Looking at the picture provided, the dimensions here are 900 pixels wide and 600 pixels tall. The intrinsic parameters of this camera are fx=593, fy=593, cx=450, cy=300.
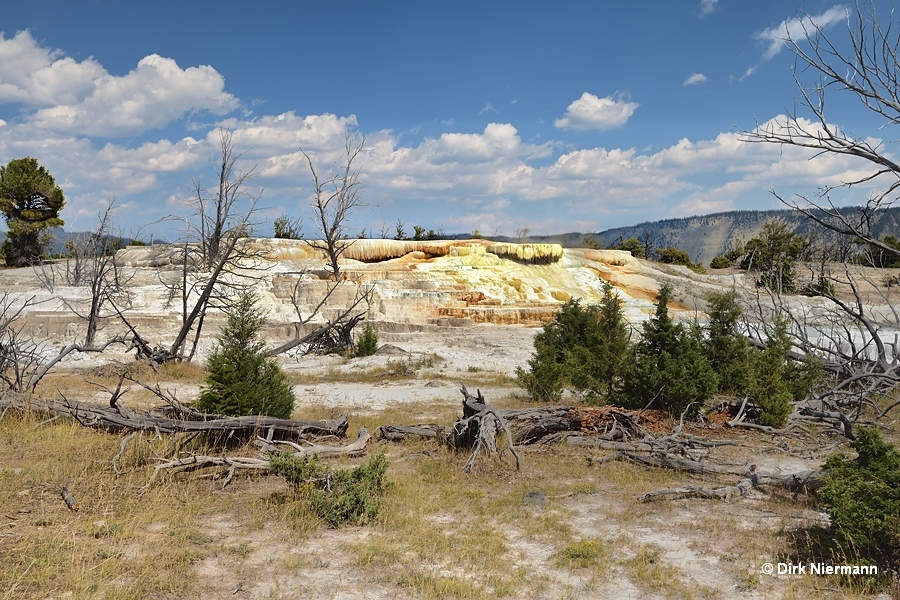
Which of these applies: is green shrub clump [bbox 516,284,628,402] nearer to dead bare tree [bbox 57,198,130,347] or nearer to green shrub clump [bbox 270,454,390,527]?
green shrub clump [bbox 270,454,390,527]

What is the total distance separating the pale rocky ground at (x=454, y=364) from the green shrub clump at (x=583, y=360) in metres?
1.21

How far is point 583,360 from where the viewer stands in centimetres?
1207

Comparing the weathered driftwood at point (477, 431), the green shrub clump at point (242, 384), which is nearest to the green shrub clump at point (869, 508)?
the weathered driftwood at point (477, 431)

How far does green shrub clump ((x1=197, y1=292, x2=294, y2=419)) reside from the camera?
7023 mm

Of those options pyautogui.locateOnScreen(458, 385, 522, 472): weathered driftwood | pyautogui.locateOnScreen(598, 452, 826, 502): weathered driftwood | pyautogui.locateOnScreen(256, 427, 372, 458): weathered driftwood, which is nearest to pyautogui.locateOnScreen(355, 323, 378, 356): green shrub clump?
pyautogui.locateOnScreen(458, 385, 522, 472): weathered driftwood

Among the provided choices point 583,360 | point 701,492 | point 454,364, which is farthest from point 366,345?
point 701,492

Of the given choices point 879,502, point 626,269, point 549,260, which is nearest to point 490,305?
point 549,260

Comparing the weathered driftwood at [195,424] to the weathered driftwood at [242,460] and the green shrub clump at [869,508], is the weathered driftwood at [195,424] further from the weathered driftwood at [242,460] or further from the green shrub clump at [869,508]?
the green shrub clump at [869,508]

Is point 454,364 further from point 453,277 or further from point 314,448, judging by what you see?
point 453,277

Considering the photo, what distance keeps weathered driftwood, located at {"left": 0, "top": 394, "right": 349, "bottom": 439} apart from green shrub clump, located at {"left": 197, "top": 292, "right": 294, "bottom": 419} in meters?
0.36

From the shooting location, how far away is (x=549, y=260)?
107 ft

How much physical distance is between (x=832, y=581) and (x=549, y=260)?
2926cm

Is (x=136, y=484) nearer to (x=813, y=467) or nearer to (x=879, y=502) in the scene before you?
(x=879, y=502)

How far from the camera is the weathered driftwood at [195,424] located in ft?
20.6
